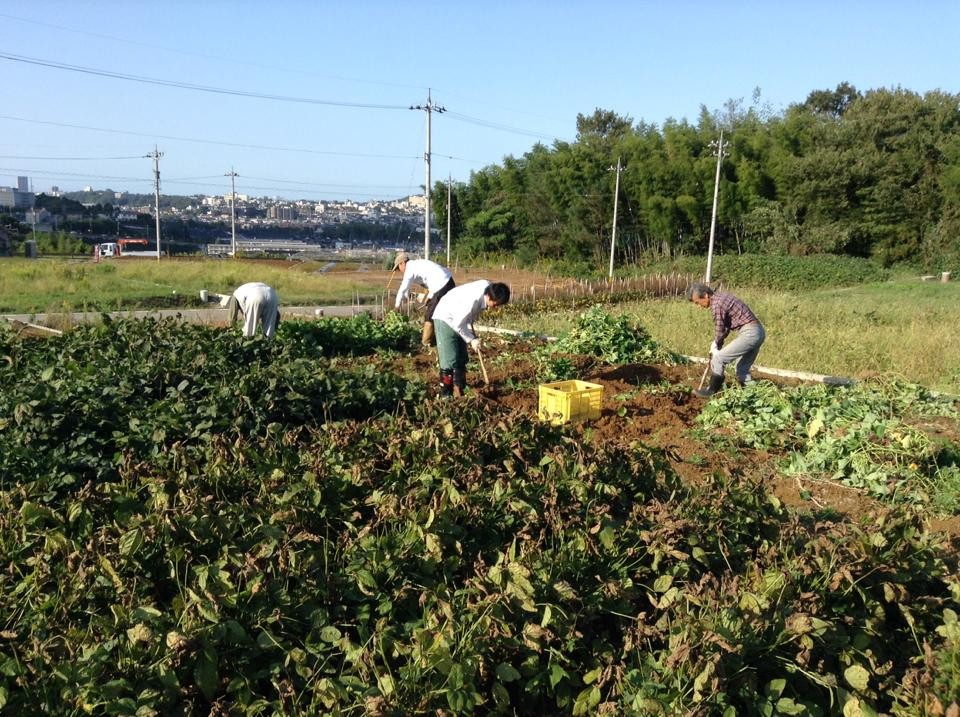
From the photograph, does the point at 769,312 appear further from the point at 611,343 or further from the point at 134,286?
the point at 134,286

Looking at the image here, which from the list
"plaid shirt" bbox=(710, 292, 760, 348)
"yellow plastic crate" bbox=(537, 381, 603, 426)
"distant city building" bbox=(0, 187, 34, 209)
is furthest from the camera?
"distant city building" bbox=(0, 187, 34, 209)

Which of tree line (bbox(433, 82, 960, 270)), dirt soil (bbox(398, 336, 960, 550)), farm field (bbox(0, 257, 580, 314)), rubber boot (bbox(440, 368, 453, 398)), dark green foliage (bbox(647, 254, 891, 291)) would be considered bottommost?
dirt soil (bbox(398, 336, 960, 550))

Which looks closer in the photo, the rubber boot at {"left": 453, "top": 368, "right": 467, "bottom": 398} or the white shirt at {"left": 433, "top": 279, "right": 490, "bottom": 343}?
the white shirt at {"left": 433, "top": 279, "right": 490, "bottom": 343}

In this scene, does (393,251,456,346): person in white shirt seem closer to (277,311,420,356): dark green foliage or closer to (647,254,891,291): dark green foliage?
(277,311,420,356): dark green foliage

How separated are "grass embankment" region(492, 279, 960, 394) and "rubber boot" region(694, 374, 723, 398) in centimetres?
202

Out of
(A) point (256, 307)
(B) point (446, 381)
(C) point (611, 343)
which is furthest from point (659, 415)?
(A) point (256, 307)

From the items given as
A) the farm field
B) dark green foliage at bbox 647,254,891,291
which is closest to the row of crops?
the farm field

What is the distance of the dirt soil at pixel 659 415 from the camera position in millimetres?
4473

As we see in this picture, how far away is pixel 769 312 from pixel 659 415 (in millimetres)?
7226

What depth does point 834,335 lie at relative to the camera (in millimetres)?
10094

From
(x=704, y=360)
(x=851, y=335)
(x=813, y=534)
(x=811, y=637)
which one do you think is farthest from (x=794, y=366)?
(x=811, y=637)

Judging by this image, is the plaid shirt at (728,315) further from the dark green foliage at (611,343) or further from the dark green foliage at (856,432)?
the dark green foliage at (611,343)

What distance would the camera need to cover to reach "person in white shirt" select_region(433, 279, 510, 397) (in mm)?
6293

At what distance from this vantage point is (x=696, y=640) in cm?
205
